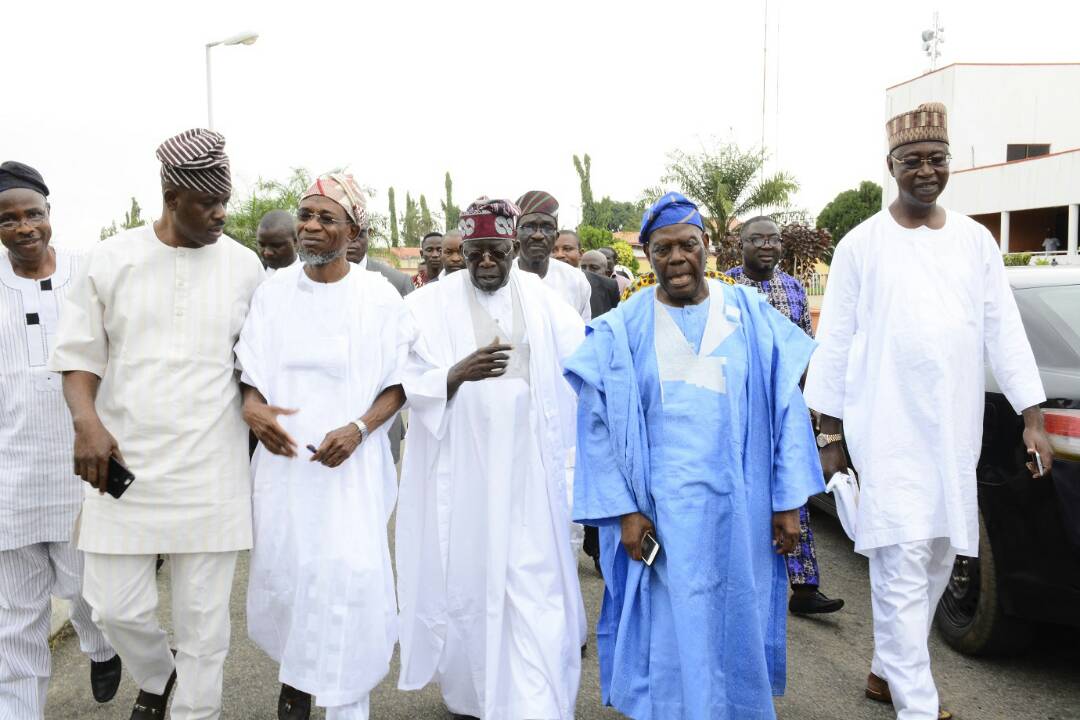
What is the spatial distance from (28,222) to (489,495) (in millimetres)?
2217

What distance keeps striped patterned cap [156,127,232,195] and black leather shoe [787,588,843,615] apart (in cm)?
364

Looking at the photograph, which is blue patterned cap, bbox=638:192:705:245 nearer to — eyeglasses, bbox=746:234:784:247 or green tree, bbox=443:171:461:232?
eyeglasses, bbox=746:234:784:247

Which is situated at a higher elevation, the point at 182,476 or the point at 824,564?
the point at 182,476

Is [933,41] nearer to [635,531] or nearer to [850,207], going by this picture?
[850,207]

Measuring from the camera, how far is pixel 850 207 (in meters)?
55.0

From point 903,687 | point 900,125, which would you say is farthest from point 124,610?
point 900,125

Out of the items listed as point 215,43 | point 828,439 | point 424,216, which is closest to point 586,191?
point 424,216

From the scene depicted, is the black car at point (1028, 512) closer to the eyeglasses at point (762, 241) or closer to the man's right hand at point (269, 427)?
the eyeglasses at point (762, 241)

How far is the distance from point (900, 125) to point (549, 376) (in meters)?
1.88

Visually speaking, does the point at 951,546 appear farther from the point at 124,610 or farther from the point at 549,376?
the point at 124,610

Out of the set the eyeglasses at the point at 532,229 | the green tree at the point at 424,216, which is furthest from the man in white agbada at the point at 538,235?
the green tree at the point at 424,216

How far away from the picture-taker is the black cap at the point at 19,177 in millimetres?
4000

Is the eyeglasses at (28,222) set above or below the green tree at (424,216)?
below

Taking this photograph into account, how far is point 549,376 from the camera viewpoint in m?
4.14
